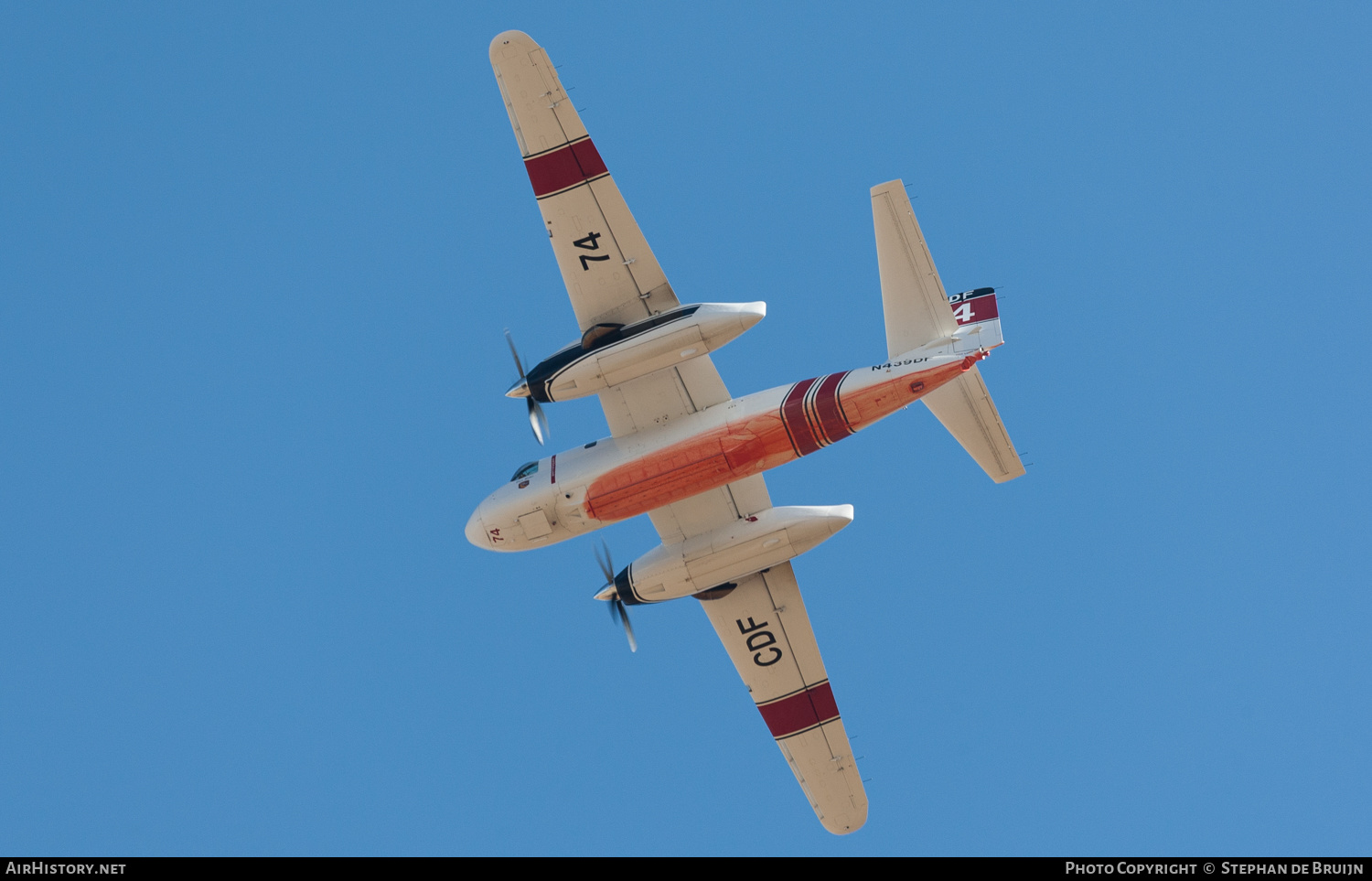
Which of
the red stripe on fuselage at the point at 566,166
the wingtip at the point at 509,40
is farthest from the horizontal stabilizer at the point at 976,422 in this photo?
the wingtip at the point at 509,40

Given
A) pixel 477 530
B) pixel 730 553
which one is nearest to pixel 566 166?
pixel 477 530

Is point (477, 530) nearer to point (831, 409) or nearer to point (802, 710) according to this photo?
point (831, 409)

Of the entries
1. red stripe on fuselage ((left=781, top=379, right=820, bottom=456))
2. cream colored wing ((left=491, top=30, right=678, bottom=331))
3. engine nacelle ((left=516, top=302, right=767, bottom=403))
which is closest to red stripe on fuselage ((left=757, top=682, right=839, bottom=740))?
red stripe on fuselage ((left=781, top=379, right=820, bottom=456))

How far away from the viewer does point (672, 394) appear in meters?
26.0

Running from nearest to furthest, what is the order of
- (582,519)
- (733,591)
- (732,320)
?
(732,320) < (582,519) < (733,591)

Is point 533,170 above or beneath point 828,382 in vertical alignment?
above

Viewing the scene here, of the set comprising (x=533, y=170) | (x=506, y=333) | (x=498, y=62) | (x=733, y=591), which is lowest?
(x=733, y=591)

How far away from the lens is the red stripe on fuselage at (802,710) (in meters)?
29.7

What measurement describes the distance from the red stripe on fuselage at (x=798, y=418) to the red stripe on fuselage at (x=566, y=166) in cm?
619

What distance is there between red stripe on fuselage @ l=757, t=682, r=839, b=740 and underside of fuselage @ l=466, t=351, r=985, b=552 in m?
7.07
